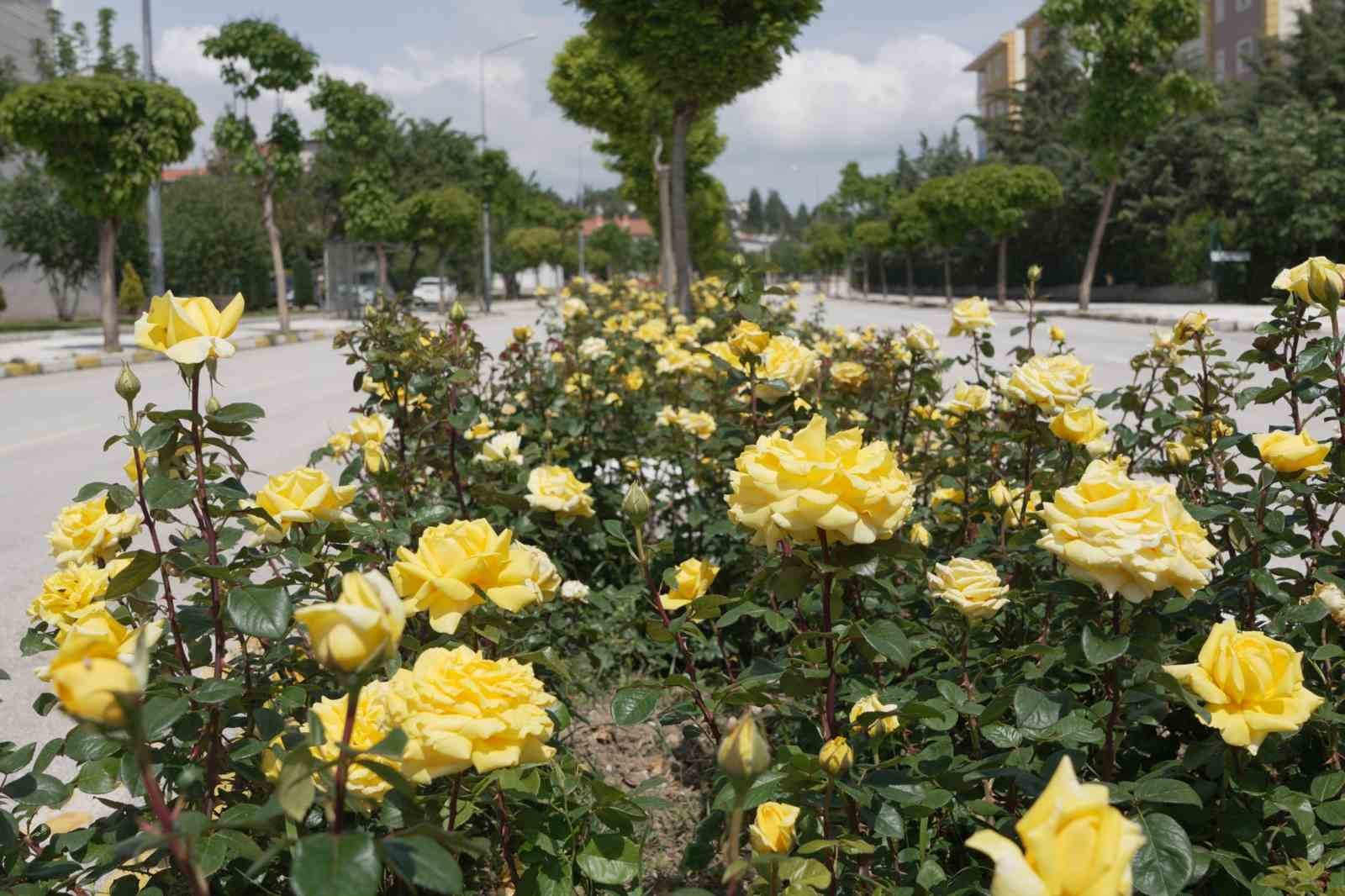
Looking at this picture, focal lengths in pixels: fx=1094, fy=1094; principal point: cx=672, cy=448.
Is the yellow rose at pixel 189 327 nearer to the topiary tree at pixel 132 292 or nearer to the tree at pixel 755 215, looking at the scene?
the topiary tree at pixel 132 292

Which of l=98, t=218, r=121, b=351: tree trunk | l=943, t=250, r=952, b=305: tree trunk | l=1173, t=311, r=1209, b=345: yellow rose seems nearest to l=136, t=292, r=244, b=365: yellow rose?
l=1173, t=311, r=1209, b=345: yellow rose

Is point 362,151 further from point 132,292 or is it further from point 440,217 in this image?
point 132,292

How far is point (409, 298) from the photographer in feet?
11.0

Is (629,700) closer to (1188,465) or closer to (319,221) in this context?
(1188,465)

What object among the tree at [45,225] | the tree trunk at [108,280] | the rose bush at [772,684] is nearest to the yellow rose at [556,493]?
the rose bush at [772,684]

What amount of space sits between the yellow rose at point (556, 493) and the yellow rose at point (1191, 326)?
4.87 feet

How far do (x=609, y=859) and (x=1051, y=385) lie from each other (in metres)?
1.28

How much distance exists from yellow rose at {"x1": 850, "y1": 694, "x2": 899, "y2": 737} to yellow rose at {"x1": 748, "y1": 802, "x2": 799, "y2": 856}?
0.19m

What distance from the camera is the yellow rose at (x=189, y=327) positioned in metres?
1.39

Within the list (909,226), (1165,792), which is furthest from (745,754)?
(909,226)

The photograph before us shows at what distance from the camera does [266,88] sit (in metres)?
23.0

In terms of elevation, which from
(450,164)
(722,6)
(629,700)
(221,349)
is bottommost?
(629,700)

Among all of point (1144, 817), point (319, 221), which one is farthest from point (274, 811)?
point (319, 221)

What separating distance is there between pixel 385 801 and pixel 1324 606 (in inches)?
52.6
